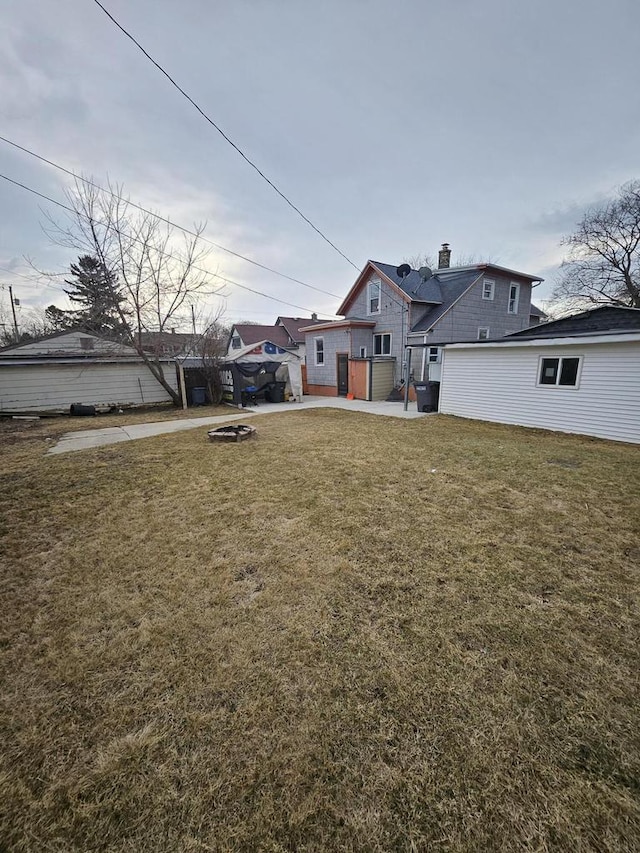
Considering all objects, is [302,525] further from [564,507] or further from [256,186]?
[256,186]

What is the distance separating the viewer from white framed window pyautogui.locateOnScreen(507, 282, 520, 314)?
1576cm

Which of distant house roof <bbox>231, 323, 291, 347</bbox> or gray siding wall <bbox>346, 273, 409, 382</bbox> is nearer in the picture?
gray siding wall <bbox>346, 273, 409, 382</bbox>

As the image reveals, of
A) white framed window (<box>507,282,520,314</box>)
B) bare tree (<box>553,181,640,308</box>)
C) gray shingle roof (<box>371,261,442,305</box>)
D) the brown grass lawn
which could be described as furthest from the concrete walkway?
bare tree (<box>553,181,640,308</box>)

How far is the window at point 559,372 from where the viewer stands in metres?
7.50

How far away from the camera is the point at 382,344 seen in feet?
49.4

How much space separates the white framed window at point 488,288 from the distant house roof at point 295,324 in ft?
49.6

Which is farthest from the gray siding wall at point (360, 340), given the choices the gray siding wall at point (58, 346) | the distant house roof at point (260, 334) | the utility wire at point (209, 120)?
the distant house roof at point (260, 334)

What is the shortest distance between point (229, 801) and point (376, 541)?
6.94 feet

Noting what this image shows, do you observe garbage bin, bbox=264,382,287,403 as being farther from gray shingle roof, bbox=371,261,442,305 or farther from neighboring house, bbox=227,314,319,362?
neighboring house, bbox=227,314,319,362

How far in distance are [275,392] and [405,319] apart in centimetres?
643

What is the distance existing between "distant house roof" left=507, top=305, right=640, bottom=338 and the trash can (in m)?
11.7

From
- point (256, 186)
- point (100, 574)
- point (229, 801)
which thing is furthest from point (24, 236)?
point (229, 801)

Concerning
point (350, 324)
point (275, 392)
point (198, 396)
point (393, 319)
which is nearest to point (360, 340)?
point (350, 324)

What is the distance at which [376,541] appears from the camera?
3.15m
